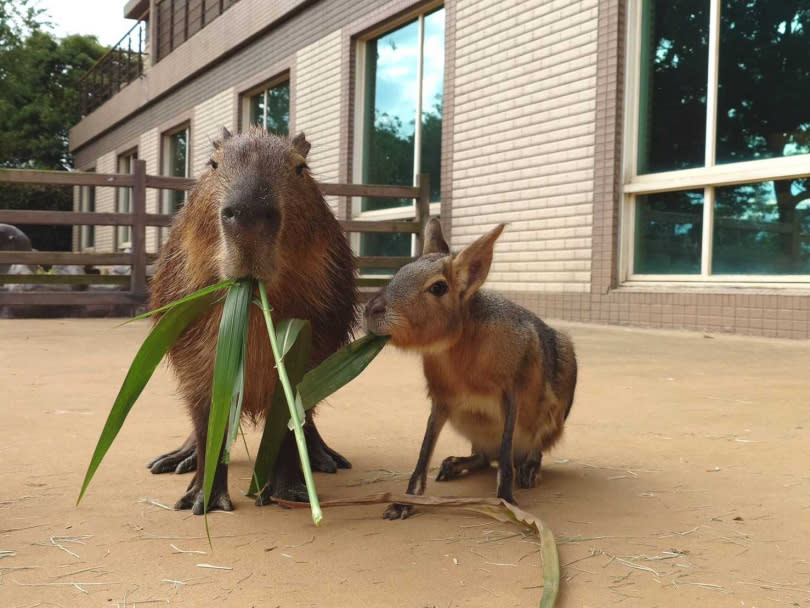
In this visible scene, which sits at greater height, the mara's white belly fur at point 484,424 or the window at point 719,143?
the window at point 719,143

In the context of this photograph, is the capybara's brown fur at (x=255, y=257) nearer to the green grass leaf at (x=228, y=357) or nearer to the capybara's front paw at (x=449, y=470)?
the green grass leaf at (x=228, y=357)

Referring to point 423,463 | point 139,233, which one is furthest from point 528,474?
point 139,233

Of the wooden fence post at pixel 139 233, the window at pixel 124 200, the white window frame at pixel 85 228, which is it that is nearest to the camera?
the wooden fence post at pixel 139 233

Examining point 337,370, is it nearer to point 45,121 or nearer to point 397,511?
point 397,511

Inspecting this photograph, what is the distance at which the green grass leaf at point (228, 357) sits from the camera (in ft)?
6.42

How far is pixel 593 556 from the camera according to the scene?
186 cm

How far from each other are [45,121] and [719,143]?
31.6 metres

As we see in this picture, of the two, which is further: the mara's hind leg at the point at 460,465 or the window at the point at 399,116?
the window at the point at 399,116

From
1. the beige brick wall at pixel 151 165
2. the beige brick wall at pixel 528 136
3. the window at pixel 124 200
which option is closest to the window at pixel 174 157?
the beige brick wall at pixel 151 165

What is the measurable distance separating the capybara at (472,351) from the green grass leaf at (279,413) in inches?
10.5

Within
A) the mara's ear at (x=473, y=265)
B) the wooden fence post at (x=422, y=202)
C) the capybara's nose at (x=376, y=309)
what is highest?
the wooden fence post at (x=422, y=202)

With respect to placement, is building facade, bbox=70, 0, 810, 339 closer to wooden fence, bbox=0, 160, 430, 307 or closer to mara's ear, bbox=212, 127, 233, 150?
wooden fence, bbox=0, 160, 430, 307

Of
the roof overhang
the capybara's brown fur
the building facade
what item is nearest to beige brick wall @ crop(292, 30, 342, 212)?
the building facade

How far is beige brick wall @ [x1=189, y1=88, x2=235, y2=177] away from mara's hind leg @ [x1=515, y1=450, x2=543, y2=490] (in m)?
14.3
